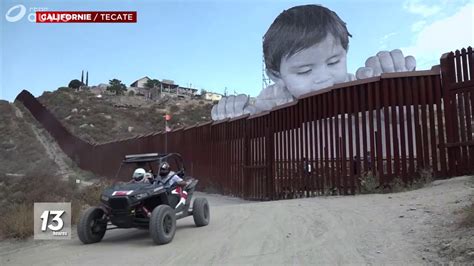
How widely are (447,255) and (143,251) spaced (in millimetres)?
4688

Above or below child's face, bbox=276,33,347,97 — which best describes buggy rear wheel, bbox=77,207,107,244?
below

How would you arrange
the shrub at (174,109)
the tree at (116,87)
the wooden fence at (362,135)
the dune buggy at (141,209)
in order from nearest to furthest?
the dune buggy at (141,209)
the wooden fence at (362,135)
the shrub at (174,109)
the tree at (116,87)

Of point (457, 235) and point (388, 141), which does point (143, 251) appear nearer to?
Answer: point (457, 235)

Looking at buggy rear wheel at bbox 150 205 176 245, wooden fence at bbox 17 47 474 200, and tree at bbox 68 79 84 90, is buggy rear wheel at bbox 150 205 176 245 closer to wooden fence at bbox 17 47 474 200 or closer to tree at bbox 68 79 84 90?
wooden fence at bbox 17 47 474 200

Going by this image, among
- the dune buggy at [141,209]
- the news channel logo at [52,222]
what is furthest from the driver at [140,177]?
the news channel logo at [52,222]

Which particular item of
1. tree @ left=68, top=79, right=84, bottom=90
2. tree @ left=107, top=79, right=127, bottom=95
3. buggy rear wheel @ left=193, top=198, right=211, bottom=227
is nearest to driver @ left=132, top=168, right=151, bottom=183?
buggy rear wheel @ left=193, top=198, right=211, bottom=227

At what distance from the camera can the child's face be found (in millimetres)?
31438

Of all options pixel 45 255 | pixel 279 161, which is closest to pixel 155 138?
pixel 279 161

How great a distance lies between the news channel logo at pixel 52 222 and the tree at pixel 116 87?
8983cm

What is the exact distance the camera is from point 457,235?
6.43 m

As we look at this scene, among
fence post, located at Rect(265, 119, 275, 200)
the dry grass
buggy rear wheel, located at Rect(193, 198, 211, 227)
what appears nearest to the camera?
buggy rear wheel, located at Rect(193, 198, 211, 227)

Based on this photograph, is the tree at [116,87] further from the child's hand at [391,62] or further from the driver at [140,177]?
the driver at [140,177]

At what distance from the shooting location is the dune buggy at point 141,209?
812 cm

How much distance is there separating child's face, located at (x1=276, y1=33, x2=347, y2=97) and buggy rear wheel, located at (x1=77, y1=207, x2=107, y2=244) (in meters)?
24.0
